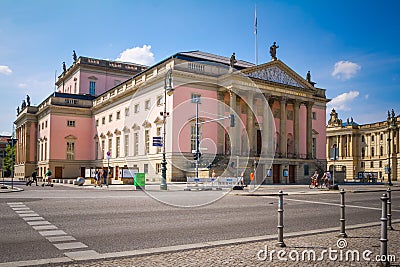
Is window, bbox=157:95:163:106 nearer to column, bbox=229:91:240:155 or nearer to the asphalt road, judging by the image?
column, bbox=229:91:240:155

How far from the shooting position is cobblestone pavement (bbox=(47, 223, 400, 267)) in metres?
Answer: 7.63

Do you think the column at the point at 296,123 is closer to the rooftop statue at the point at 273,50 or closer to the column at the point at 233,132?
the rooftop statue at the point at 273,50

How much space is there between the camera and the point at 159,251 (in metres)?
8.70

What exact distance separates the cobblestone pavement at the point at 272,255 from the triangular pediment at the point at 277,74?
47.2 meters

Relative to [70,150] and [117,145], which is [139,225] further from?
[70,150]

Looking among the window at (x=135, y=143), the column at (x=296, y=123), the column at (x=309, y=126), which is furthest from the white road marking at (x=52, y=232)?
Result: the column at (x=309, y=126)

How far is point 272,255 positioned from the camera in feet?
27.3

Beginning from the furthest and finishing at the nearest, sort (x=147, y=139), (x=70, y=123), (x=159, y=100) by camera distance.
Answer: (x=70, y=123), (x=147, y=139), (x=159, y=100)

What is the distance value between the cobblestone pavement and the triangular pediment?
47192 mm

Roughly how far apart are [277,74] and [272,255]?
53531mm

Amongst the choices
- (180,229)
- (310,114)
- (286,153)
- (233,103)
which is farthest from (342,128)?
(180,229)

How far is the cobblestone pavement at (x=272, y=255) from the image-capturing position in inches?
301

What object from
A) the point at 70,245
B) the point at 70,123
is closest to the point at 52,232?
the point at 70,245

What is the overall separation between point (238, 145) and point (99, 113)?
32192 mm
